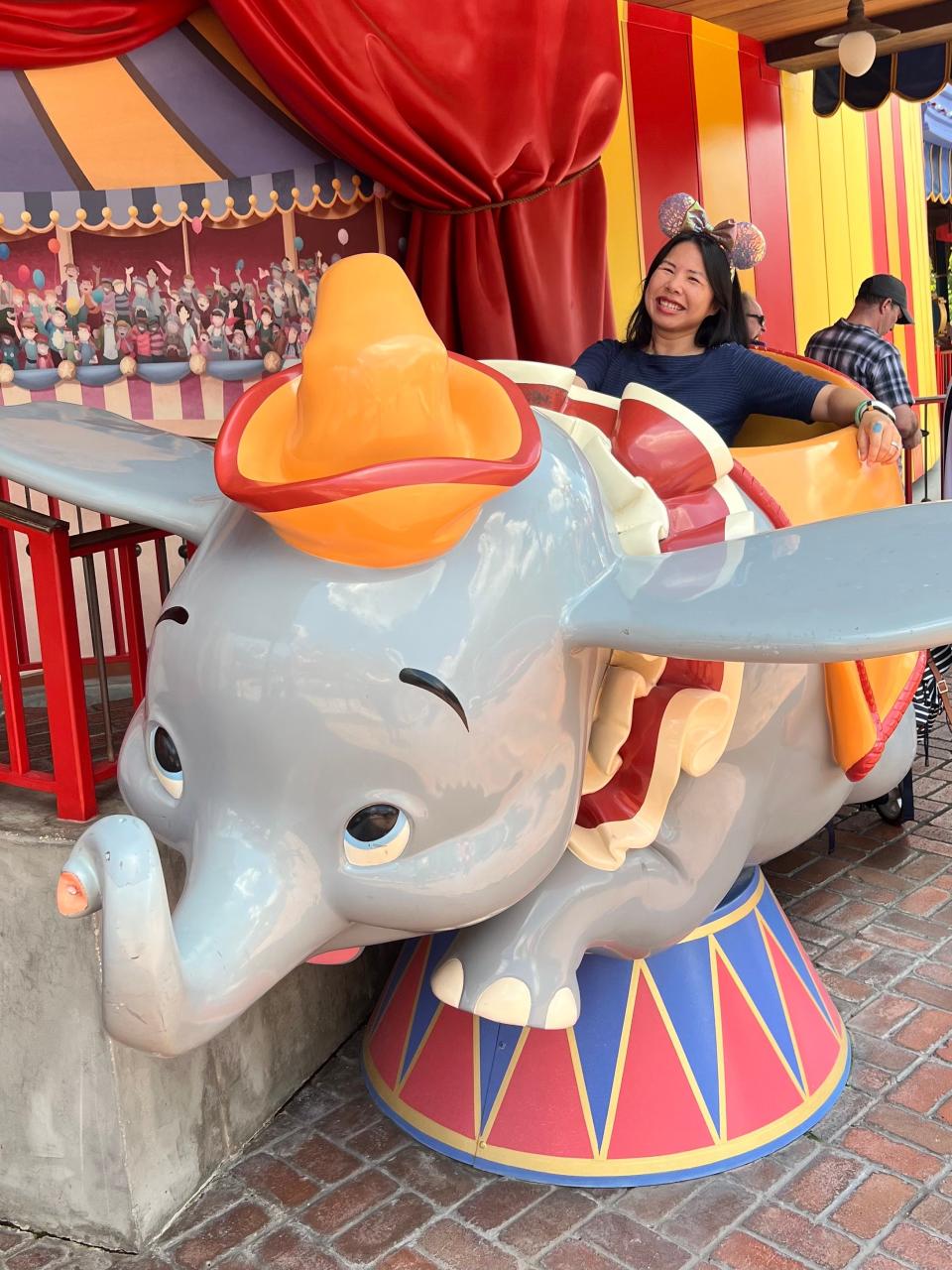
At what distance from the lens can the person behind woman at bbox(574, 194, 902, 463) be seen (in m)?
2.55

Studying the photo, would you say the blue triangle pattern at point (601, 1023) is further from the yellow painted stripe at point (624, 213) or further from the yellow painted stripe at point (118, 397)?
the yellow painted stripe at point (624, 213)

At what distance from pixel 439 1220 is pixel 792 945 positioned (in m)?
0.86

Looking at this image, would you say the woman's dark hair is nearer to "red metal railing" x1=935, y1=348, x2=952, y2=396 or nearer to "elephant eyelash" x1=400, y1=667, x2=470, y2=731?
"elephant eyelash" x1=400, y1=667, x2=470, y2=731

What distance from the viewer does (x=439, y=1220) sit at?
6.90 feet

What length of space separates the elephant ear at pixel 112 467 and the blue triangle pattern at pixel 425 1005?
0.97 meters

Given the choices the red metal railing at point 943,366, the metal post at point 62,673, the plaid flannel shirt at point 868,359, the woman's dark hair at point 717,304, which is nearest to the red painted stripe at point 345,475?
the metal post at point 62,673

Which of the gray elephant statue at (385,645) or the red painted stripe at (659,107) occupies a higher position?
the red painted stripe at (659,107)

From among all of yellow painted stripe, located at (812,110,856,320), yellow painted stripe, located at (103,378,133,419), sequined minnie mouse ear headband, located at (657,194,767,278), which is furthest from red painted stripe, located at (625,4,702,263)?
yellow painted stripe, located at (103,378,133,419)

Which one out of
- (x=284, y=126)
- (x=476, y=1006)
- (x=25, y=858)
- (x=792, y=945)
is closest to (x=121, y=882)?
(x=476, y=1006)

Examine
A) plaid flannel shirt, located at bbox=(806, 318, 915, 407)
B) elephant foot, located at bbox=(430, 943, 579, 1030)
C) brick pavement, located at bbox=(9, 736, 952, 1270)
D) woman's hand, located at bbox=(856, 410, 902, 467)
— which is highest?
plaid flannel shirt, located at bbox=(806, 318, 915, 407)

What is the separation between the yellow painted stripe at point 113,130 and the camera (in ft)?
10.9

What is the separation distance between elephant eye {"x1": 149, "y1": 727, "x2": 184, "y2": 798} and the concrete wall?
53 cm

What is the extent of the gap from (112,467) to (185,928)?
80 cm

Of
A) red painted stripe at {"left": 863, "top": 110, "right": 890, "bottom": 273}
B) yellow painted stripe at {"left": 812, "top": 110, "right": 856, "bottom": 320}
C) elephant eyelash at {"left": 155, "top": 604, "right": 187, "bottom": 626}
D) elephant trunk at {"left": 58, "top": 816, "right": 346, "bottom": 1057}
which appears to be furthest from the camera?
red painted stripe at {"left": 863, "top": 110, "right": 890, "bottom": 273}
